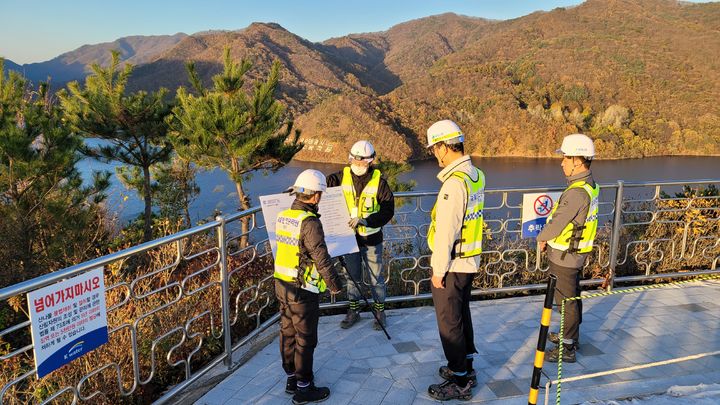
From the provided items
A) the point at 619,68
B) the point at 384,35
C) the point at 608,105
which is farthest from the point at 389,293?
the point at 384,35

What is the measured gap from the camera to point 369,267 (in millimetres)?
4574

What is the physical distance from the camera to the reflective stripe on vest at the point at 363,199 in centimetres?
429

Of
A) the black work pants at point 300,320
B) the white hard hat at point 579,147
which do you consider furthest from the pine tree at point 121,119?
the white hard hat at point 579,147

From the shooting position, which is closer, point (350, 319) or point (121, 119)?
point (350, 319)

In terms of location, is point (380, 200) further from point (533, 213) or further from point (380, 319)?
point (533, 213)

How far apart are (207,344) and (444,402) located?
239cm

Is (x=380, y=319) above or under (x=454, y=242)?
under

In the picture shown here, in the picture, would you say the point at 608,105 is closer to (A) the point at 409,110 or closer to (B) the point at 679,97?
(B) the point at 679,97

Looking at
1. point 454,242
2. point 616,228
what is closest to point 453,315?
point 454,242

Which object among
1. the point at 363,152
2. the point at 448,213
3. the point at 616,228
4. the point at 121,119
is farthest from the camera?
the point at 121,119

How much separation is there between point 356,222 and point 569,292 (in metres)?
1.89

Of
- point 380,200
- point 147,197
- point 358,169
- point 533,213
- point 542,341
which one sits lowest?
point 147,197

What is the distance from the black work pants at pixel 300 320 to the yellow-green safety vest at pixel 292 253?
0.21 ft

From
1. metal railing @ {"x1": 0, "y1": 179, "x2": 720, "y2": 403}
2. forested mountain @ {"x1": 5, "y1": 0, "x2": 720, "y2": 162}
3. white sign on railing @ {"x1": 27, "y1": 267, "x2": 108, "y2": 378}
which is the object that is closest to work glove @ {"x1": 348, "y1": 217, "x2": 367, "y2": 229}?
metal railing @ {"x1": 0, "y1": 179, "x2": 720, "y2": 403}
